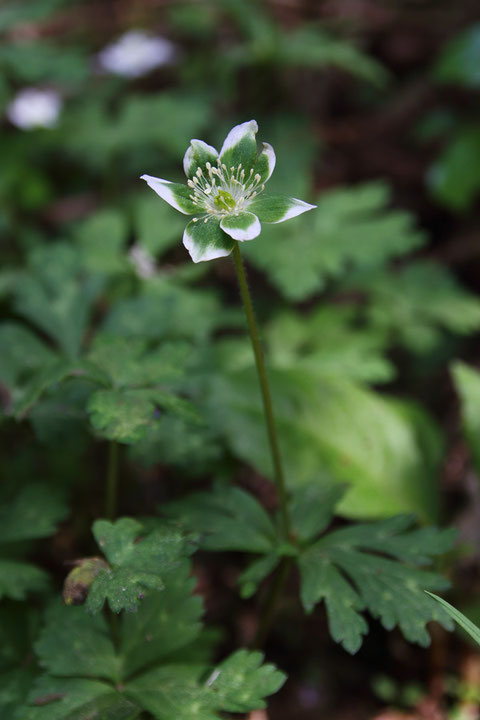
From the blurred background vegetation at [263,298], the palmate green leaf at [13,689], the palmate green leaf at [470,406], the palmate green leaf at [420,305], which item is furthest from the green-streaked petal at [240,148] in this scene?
the palmate green leaf at [420,305]

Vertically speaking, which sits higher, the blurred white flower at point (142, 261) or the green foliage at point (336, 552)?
the green foliage at point (336, 552)

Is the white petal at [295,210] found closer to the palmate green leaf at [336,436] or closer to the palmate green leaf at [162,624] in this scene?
the palmate green leaf at [162,624]

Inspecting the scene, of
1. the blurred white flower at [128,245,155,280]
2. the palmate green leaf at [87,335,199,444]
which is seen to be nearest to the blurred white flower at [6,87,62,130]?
the blurred white flower at [128,245,155,280]

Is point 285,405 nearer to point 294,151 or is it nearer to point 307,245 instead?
point 307,245

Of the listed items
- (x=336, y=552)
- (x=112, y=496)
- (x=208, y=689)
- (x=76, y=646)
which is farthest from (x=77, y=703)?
(x=336, y=552)

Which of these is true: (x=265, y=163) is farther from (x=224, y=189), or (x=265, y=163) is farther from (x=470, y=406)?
(x=470, y=406)
